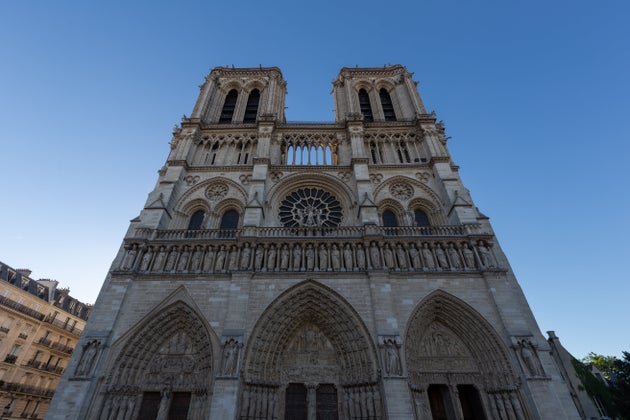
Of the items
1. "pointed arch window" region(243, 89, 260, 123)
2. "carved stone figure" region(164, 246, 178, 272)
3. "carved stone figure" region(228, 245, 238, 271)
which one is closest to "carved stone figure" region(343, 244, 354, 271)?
"carved stone figure" region(228, 245, 238, 271)

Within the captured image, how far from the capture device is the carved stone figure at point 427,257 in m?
11.9

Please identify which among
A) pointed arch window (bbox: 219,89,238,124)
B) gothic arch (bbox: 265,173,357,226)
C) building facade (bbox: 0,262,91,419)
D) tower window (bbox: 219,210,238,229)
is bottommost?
building facade (bbox: 0,262,91,419)

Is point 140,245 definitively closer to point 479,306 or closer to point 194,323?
point 194,323

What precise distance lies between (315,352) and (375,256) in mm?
4154

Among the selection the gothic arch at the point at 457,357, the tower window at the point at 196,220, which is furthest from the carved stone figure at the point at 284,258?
the tower window at the point at 196,220

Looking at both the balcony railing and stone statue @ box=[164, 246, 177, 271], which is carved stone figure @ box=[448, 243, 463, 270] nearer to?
stone statue @ box=[164, 246, 177, 271]

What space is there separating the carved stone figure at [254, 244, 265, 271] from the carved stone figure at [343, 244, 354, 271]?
3.25m

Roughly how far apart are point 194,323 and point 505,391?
416 inches

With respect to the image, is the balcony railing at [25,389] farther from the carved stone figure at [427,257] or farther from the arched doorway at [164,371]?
the carved stone figure at [427,257]

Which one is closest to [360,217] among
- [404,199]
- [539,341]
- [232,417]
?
[404,199]

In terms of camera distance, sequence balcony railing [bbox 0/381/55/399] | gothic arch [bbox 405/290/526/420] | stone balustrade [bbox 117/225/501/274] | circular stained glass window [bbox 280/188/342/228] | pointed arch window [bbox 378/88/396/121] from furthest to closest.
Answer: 1. pointed arch window [bbox 378/88/396/121]
2. balcony railing [bbox 0/381/55/399]
3. circular stained glass window [bbox 280/188/342/228]
4. stone balustrade [bbox 117/225/501/274]
5. gothic arch [bbox 405/290/526/420]

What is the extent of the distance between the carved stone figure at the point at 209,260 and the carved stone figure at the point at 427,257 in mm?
8407

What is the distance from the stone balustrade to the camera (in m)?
11.8

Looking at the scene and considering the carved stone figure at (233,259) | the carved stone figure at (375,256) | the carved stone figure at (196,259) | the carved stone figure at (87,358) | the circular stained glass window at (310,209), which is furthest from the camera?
the circular stained glass window at (310,209)
